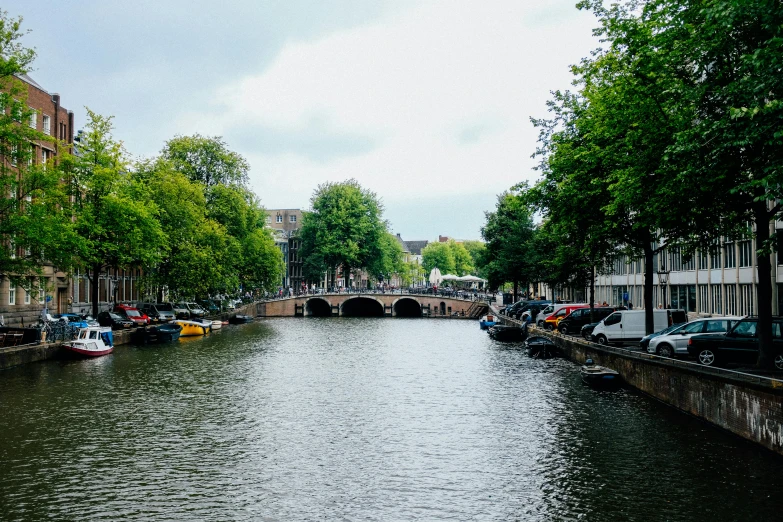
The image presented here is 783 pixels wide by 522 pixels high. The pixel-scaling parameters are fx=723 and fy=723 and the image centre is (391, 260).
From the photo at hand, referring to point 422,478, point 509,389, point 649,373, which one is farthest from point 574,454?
point 509,389

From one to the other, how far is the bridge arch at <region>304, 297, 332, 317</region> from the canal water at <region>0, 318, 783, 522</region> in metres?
70.0

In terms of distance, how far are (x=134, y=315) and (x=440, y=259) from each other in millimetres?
121062

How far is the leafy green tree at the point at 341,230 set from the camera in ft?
336

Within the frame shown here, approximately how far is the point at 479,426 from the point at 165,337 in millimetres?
36700

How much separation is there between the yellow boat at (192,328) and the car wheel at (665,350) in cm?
4140

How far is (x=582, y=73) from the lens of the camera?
33500 mm

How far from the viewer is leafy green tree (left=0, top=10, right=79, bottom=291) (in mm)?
35312

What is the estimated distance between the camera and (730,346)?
25922 millimetres

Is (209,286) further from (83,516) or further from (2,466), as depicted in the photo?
(83,516)

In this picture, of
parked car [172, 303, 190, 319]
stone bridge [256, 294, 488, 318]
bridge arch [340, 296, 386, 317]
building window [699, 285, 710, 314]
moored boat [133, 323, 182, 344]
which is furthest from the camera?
bridge arch [340, 296, 386, 317]

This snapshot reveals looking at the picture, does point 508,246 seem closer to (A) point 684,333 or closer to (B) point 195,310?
(B) point 195,310

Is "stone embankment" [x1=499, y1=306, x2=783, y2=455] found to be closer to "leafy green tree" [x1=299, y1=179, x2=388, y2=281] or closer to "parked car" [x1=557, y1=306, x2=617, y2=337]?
"parked car" [x1=557, y1=306, x2=617, y2=337]

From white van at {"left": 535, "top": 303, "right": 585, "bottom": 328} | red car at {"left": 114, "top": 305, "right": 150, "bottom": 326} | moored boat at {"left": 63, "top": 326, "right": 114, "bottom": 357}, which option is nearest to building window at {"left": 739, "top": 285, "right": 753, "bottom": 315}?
white van at {"left": 535, "top": 303, "right": 585, "bottom": 328}

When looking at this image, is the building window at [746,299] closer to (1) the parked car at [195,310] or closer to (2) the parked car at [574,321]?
(2) the parked car at [574,321]
